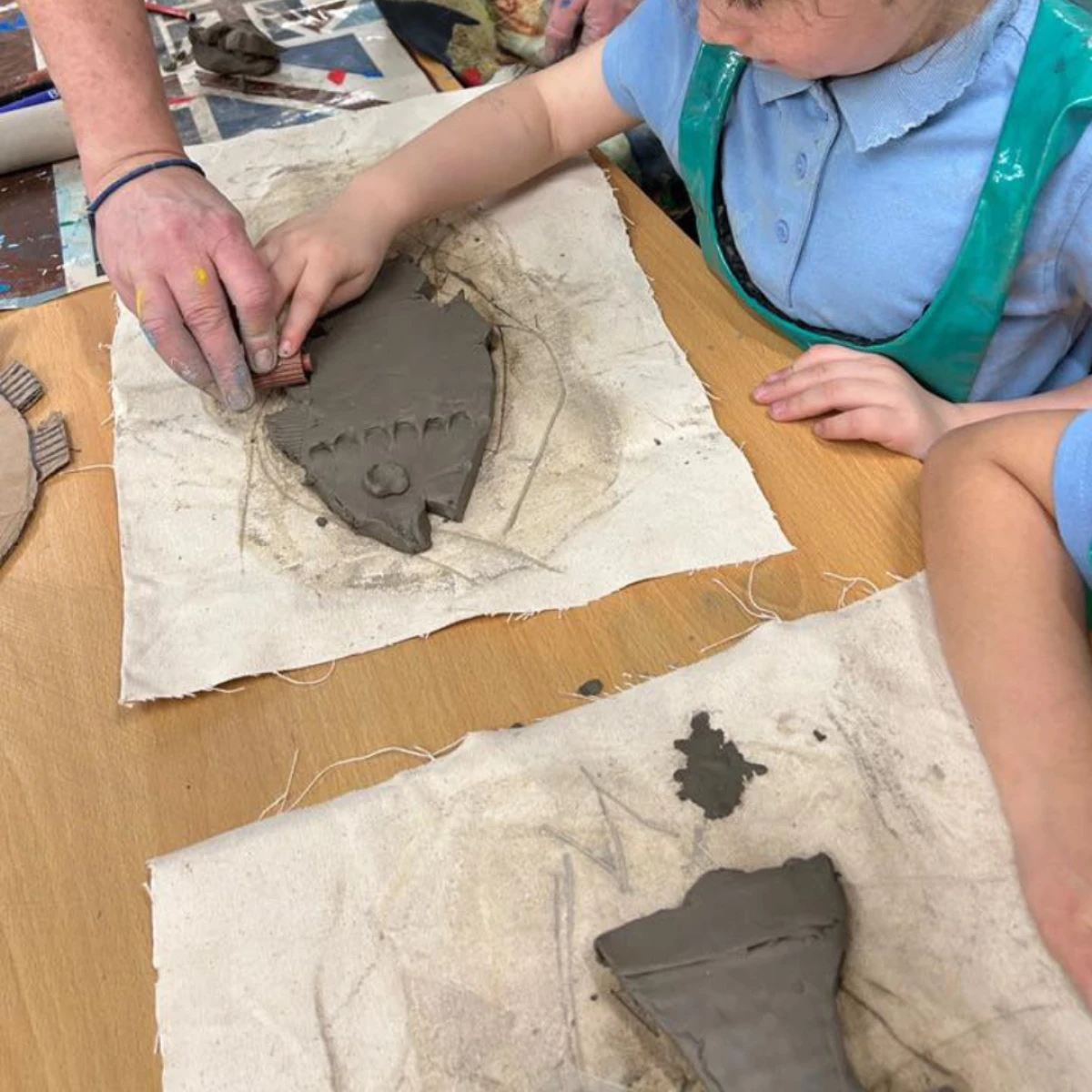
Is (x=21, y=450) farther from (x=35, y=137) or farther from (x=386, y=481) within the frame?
(x=35, y=137)

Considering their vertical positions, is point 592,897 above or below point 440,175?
below

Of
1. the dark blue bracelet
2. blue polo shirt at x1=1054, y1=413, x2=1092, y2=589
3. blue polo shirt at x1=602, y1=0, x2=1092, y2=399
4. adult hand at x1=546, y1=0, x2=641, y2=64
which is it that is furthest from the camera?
adult hand at x1=546, y1=0, x2=641, y2=64

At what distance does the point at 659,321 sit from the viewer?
1.15 m

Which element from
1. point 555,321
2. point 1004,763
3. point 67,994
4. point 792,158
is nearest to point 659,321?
point 555,321

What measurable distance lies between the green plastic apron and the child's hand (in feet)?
1.25

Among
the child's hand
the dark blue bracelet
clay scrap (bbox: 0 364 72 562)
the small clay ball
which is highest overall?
the dark blue bracelet

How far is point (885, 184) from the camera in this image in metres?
1.03

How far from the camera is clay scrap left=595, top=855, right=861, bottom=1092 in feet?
2.11

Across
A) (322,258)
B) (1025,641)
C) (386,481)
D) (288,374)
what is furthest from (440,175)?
(1025,641)

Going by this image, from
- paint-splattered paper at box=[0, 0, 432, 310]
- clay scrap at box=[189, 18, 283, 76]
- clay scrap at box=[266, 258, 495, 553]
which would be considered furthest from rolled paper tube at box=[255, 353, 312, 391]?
clay scrap at box=[189, 18, 283, 76]

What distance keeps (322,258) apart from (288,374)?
0.14m

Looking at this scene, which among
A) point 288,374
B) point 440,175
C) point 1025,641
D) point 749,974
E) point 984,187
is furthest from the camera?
point 440,175

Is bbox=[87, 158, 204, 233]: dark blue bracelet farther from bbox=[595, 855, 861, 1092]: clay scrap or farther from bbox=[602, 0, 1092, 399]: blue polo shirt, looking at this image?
bbox=[595, 855, 861, 1092]: clay scrap

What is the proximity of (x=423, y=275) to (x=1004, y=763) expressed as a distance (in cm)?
80
